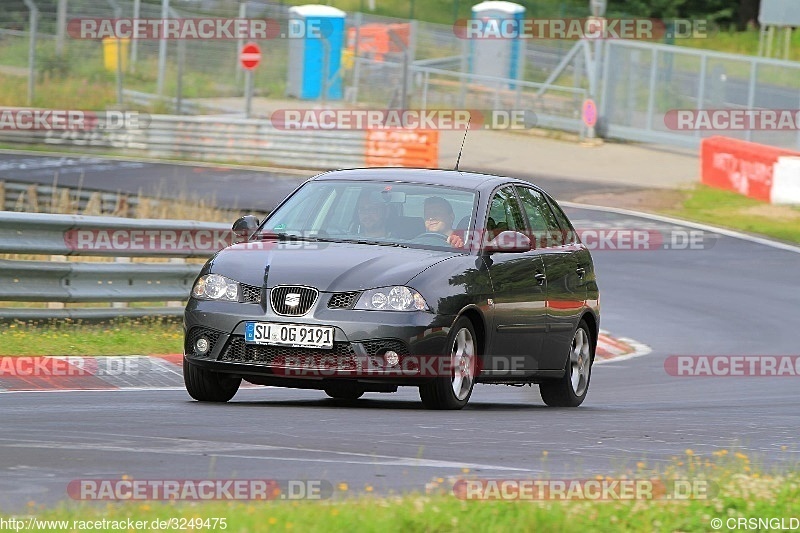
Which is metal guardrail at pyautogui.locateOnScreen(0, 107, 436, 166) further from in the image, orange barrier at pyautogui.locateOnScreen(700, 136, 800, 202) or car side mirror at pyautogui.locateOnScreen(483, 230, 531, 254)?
car side mirror at pyautogui.locateOnScreen(483, 230, 531, 254)

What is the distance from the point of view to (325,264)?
33.1ft

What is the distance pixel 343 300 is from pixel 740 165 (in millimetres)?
22890

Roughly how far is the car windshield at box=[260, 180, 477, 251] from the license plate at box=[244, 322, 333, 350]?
1051mm

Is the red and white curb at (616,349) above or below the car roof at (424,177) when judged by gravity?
below

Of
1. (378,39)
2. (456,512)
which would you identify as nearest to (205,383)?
(456,512)

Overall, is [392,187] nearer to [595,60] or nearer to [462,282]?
[462,282]

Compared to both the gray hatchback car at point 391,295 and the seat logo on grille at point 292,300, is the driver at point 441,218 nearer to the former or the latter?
the gray hatchback car at point 391,295

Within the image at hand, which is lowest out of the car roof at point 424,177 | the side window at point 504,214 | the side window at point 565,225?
the side window at point 565,225

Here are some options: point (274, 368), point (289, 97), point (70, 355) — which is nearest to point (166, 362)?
point (70, 355)

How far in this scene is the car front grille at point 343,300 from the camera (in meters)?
9.90

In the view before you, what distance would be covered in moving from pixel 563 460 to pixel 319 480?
1.61 m

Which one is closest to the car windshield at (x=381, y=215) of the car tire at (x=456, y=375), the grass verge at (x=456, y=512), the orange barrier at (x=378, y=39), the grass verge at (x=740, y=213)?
the car tire at (x=456, y=375)

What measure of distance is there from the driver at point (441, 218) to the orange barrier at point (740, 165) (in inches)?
788

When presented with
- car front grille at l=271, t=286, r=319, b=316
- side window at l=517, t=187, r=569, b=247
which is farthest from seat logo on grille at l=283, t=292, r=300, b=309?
side window at l=517, t=187, r=569, b=247
